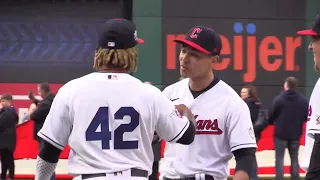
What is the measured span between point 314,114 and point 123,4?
14.8m

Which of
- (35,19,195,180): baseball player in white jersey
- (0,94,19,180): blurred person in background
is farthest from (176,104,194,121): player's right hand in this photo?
(0,94,19,180): blurred person in background

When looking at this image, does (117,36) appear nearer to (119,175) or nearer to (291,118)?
(119,175)

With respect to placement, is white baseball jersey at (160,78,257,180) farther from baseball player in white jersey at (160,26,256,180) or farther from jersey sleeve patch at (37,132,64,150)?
jersey sleeve patch at (37,132,64,150)

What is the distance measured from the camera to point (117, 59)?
419 cm

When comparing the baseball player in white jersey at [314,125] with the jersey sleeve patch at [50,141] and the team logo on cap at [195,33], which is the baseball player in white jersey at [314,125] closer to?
the team logo on cap at [195,33]

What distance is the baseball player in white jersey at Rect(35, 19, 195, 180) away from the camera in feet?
13.4

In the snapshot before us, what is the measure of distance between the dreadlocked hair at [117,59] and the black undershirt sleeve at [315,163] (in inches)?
58.2

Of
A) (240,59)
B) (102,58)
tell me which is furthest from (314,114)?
(240,59)

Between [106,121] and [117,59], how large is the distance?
37cm

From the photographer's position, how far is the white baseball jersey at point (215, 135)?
4875 millimetres

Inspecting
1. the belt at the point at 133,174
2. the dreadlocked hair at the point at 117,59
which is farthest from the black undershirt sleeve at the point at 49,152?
the dreadlocked hair at the point at 117,59

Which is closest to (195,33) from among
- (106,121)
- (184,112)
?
(184,112)

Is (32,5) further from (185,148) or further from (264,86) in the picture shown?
(185,148)

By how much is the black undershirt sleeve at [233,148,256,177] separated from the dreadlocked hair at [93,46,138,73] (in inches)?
41.3
